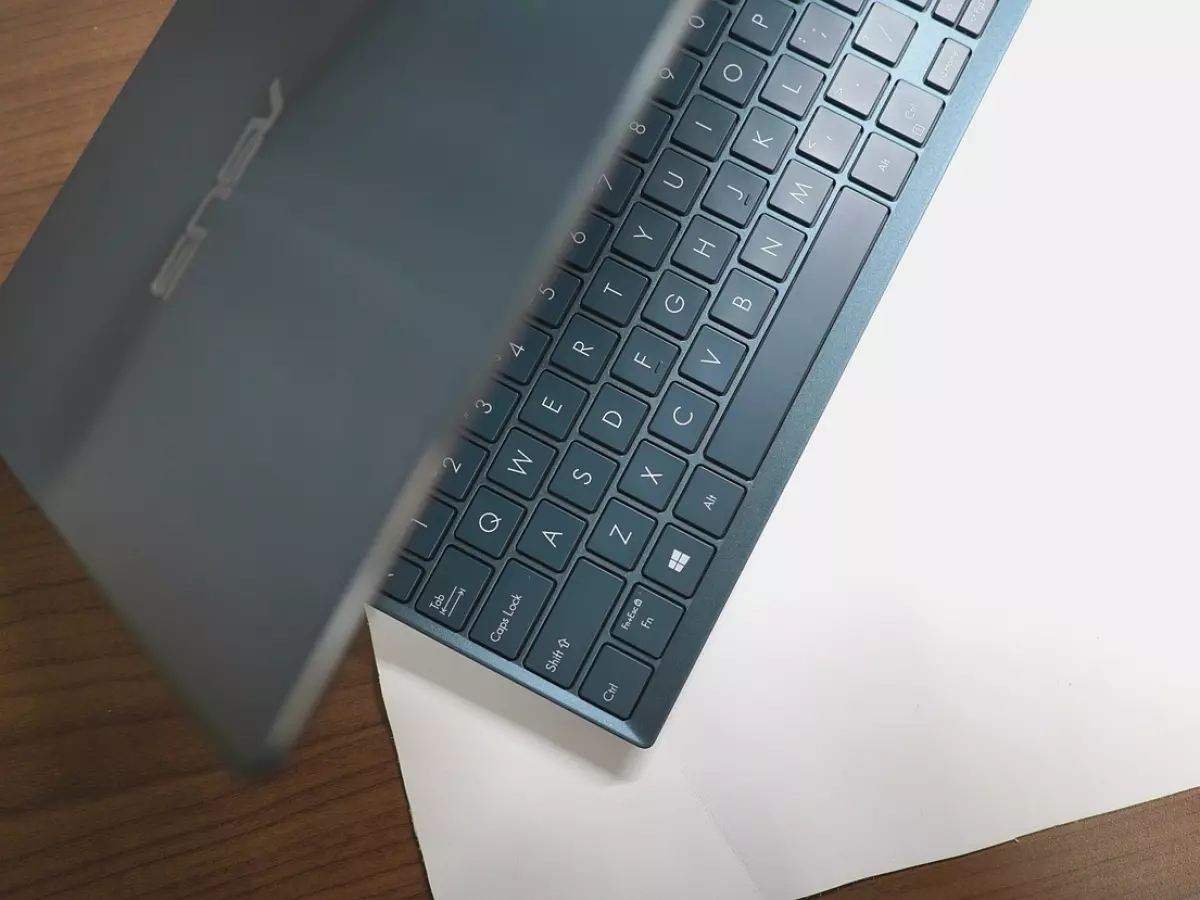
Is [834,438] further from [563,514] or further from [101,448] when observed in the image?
[101,448]

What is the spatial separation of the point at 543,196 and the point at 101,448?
14 centimetres

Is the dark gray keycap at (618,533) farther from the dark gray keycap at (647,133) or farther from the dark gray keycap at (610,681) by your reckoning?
the dark gray keycap at (647,133)

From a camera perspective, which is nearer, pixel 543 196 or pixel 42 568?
pixel 543 196

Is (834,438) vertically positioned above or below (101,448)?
above

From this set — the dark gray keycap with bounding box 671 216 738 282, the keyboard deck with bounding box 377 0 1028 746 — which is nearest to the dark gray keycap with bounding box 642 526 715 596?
the keyboard deck with bounding box 377 0 1028 746

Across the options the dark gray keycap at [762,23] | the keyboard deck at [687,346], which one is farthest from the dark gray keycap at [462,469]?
the dark gray keycap at [762,23]

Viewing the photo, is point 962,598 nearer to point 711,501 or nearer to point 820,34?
point 711,501

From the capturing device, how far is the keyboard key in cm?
37

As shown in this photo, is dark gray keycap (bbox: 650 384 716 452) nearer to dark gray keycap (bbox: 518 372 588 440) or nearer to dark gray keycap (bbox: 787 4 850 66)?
dark gray keycap (bbox: 518 372 588 440)

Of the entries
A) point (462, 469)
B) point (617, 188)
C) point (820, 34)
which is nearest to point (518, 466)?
point (462, 469)

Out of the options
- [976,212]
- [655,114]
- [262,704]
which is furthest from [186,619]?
[976,212]

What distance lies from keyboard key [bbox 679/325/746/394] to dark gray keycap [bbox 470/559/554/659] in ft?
0.36

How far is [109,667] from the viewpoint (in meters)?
0.37

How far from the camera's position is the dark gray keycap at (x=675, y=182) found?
1.22 ft
